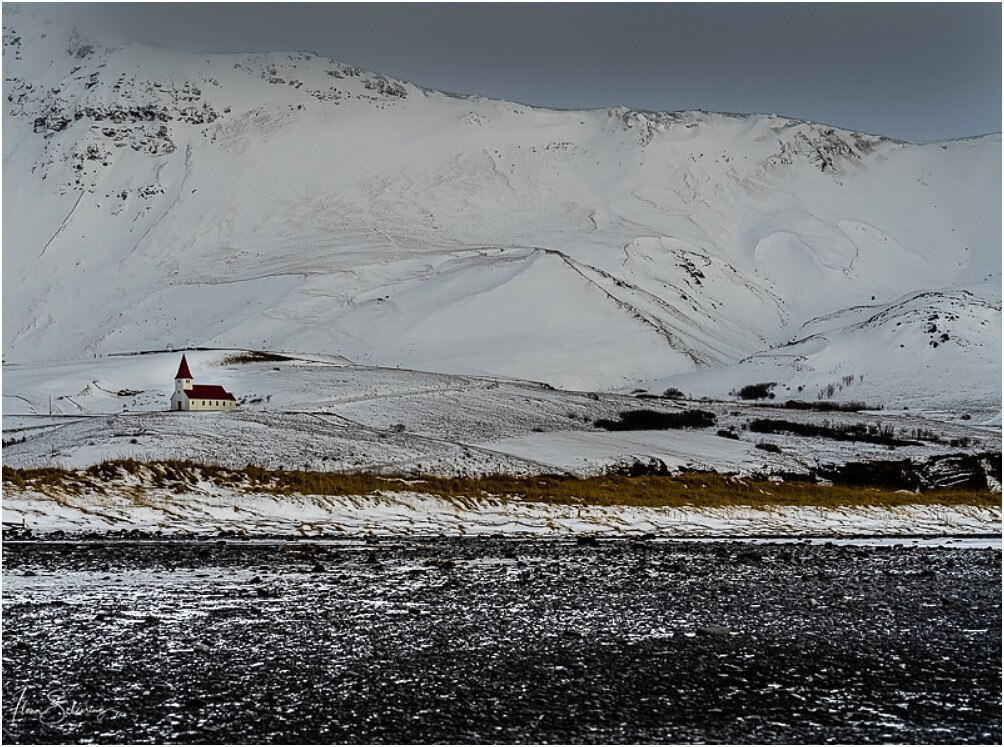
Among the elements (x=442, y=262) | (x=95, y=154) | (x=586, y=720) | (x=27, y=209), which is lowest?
(x=586, y=720)

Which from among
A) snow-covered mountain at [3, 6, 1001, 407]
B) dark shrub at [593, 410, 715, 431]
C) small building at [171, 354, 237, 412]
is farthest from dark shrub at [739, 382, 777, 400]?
small building at [171, 354, 237, 412]

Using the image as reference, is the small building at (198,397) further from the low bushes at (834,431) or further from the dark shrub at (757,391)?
the dark shrub at (757,391)

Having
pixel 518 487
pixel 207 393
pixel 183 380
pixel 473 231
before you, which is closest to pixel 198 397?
pixel 207 393

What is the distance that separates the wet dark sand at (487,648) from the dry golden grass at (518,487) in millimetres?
6030

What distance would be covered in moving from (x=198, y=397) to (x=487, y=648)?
35106 mm

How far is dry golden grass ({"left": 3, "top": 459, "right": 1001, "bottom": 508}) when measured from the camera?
884 inches

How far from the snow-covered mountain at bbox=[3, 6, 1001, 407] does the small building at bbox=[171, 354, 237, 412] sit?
2849 centimetres

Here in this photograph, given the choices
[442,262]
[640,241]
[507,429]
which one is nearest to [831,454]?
[507,429]

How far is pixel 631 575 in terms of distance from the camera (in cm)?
1509

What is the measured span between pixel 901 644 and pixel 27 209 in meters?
117

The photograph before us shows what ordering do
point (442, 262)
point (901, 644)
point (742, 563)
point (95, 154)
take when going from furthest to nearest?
point (95, 154), point (442, 262), point (742, 563), point (901, 644)

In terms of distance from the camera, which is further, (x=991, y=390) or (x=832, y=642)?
(x=991, y=390)

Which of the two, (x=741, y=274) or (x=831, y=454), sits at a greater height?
(x=741, y=274)

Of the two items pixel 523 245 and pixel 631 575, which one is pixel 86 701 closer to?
pixel 631 575
